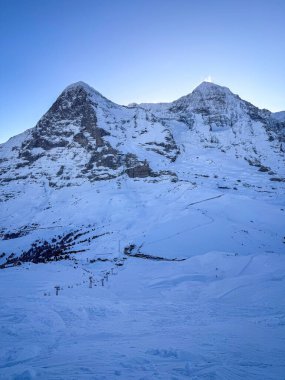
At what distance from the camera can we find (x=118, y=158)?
7581cm

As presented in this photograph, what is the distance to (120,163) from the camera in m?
74.2

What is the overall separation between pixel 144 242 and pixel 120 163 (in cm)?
4271

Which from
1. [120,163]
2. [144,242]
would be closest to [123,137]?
[120,163]

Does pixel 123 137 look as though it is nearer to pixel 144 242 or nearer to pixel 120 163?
pixel 120 163

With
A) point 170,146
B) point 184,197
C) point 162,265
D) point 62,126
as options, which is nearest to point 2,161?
point 62,126

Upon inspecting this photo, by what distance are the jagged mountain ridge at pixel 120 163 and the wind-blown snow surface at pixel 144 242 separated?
390 millimetres

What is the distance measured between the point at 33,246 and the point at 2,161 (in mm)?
55920

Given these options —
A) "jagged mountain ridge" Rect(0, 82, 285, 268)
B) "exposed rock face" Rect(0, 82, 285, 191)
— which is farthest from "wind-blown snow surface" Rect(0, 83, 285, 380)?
"exposed rock face" Rect(0, 82, 285, 191)

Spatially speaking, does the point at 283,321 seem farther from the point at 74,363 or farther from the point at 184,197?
the point at 184,197

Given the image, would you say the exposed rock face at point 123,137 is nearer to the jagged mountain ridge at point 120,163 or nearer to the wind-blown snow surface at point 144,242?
the jagged mountain ridge at point 120,163

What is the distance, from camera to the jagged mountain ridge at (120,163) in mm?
47688

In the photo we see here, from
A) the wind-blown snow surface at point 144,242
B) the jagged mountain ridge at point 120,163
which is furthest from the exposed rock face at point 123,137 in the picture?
the wind-blown snow surface at point 144,242

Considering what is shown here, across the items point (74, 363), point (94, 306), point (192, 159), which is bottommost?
point (94, 306)

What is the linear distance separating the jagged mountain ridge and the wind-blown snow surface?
1.28 ft
